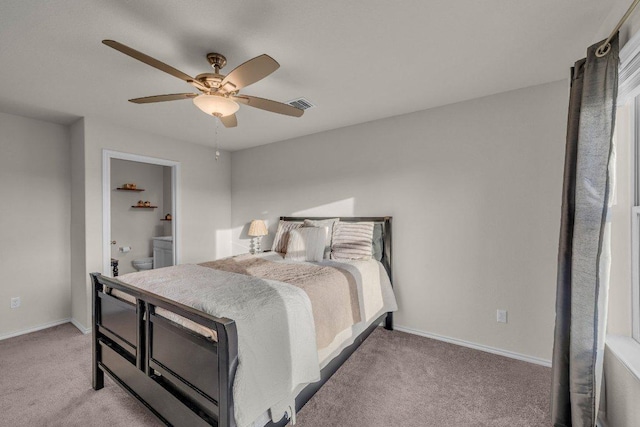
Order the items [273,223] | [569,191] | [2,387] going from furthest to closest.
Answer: [273,223] < [2,387] < [569,191]

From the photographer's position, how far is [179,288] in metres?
1.89

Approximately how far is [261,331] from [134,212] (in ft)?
16.8

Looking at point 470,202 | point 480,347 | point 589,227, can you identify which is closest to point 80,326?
point 480,347

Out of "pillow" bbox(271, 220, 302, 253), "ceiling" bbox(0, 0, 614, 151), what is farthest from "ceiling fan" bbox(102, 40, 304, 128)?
"pillow" bbox(271, 220, 302, 253)

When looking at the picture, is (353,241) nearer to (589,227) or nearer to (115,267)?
(589,227)

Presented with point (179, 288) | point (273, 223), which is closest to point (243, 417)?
point (179, 288)

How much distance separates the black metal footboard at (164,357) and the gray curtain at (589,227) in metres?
1.77

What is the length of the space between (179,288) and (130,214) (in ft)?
14.1

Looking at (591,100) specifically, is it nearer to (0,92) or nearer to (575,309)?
(575,309)

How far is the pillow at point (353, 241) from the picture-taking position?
9.94 feet

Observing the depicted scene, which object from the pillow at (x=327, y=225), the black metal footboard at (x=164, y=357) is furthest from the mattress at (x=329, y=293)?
the pillow at (x=327, y=225)

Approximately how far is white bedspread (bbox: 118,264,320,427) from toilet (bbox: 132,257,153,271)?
3.60m

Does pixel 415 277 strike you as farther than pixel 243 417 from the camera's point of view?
Yes

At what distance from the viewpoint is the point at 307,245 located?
3.12 metres
